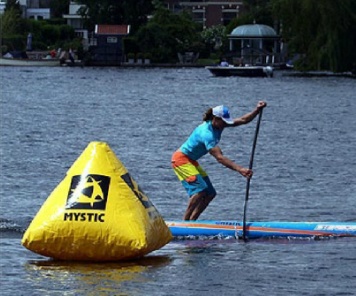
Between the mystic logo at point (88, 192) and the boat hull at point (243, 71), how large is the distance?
84698 millimetres

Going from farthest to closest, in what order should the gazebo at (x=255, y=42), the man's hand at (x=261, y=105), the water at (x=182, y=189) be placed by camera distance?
the gazebo at (x=255, y=42)
the man's hand at (x=261, y=105)
the water at (x=182, y=189)

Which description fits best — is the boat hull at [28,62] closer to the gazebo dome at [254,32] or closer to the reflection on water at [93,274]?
the gazebo dome at [254,32]

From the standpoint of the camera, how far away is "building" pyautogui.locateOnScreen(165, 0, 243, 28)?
168125 millimetres

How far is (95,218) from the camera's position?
56.6 ft

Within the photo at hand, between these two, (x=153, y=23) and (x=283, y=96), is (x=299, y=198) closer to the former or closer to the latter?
(x=283, y=96)

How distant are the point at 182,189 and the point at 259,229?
7748 mm

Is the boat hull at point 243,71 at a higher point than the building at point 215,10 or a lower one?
lower

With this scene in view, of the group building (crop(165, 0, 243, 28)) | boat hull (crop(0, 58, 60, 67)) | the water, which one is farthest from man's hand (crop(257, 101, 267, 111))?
building (crop(165, 0, 243, 28))

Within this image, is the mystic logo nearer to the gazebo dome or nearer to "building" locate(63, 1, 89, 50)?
the gazebo dome

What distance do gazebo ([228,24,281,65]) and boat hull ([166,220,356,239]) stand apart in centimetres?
10041

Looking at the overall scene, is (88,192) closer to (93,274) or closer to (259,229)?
(93,274)

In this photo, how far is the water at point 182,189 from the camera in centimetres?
1712

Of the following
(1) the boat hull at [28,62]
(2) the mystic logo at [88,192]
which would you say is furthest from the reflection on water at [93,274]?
(1) the boat hull at [28,62]

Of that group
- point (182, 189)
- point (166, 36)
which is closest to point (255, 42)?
point (166, 36)
